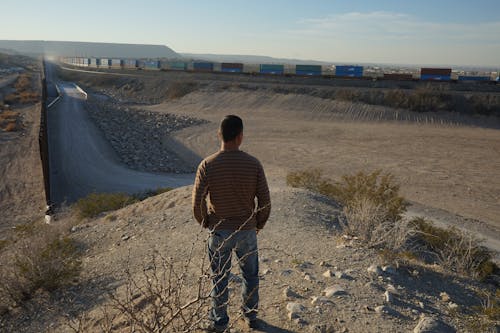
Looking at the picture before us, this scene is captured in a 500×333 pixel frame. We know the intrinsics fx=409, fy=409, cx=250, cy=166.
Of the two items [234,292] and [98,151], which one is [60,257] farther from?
[98,151]

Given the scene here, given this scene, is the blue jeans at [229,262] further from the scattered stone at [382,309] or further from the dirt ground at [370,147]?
the dirt ground at [370,147]

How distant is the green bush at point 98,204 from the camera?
11094 mm

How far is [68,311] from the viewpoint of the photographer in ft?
18.3

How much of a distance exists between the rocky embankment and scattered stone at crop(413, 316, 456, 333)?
50.5 feet

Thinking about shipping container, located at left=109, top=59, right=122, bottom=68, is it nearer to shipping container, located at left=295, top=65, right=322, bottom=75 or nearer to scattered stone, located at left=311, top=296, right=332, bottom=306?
shipping container, located at left=295, top=65, right=322, bottom=75

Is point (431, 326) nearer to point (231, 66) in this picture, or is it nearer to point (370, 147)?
point (370, 147)

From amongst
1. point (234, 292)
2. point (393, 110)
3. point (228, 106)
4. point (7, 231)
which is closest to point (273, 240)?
point (234, 292)

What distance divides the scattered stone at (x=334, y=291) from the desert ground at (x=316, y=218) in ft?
0.09

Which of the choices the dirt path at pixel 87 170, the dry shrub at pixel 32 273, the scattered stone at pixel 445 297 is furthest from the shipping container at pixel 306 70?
the scattered stone at pixel 445 297

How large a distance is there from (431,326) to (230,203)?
7.68ft

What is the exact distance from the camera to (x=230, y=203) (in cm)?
379

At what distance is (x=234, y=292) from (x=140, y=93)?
47.7 meters

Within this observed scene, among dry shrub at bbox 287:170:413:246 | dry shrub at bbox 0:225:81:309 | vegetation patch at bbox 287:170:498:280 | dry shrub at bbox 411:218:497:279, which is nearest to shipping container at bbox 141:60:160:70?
dry shrub at bbox 287:170:413:246

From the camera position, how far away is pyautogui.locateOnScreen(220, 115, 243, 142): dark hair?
11.8 ft
